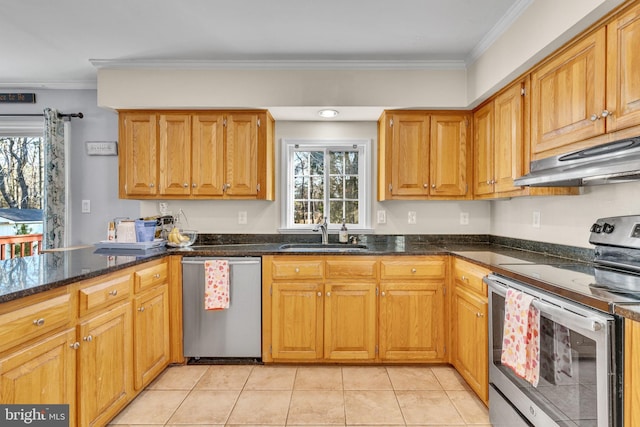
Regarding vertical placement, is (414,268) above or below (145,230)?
below

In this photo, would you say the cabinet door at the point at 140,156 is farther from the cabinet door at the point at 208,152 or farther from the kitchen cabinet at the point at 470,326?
the kitchen cabinet at the point at 470,326

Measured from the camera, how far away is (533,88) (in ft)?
7.47

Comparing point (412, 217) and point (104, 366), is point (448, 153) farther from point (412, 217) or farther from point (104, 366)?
point (104, 366)

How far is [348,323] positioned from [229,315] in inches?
35.8

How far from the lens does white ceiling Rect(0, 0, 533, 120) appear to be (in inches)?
89.3

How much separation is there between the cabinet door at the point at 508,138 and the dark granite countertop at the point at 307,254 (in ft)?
1.66

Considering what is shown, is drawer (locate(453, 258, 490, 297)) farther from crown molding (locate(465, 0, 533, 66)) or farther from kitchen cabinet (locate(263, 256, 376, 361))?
crown molding (locate(465, 0, 533, 66))

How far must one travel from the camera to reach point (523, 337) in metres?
1.64

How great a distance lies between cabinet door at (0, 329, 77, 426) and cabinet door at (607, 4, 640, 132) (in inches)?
101

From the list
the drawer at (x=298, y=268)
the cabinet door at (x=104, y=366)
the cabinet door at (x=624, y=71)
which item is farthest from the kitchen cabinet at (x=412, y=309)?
the cabinet door at (x=104, y=366)

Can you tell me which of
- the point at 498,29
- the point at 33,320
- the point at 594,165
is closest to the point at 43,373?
the point at 33,320

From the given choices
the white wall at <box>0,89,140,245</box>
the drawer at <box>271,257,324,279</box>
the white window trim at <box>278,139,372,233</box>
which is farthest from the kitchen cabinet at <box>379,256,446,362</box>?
the white wall at <box>0,89,140,245</box>

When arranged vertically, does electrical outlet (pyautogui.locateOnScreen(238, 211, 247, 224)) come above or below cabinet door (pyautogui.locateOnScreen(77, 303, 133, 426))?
above

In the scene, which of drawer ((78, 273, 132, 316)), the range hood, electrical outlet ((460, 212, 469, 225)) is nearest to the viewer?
the range hood
